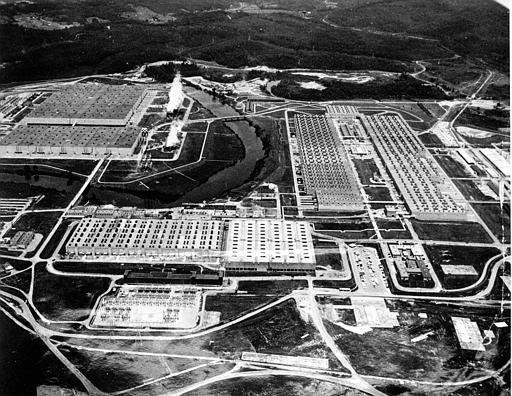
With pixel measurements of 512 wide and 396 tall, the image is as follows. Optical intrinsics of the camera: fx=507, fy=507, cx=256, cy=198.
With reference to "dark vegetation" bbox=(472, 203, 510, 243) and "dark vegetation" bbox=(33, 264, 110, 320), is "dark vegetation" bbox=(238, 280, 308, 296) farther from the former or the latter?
"dark vegetation" bbox=(472, 203, 510, 243)

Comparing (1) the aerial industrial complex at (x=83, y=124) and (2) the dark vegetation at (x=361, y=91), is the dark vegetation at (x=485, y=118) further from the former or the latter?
(1) the aerial industrial complex at (x=83, y=124)

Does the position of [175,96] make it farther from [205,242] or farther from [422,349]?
[422,349]

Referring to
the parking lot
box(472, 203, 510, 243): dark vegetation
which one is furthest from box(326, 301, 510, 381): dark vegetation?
box(472, 203, 510, 243): dark vegetation

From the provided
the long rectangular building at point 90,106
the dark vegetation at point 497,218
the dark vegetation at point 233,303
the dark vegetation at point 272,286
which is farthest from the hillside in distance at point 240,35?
the dark vegetation at point 233,303

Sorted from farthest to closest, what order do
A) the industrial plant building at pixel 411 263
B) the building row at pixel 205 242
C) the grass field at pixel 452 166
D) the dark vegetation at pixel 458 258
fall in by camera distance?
the grass field at pixel 452 166 → the building row at pixel 205 242 → the dark vegetation at pixel 458 258 → the industrial plant building at pixel 411 263

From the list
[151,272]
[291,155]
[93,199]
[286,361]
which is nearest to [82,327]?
[151,272]

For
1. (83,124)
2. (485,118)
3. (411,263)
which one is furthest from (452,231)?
(83,124)
